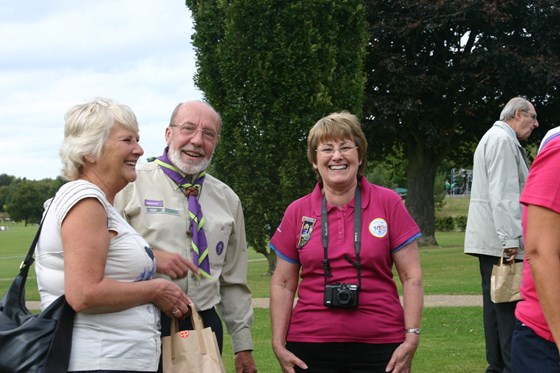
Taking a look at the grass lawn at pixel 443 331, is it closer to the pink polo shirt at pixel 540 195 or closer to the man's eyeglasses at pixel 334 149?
the man's eyeglasses at pixel 334 149

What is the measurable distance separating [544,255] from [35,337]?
6.47ft

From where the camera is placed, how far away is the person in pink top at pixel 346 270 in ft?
14.5

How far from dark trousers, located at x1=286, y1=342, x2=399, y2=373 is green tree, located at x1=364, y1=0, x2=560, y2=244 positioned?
22.0 m

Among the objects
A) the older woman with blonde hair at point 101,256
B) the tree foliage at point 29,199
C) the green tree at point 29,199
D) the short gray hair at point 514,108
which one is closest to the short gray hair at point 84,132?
the older woman with blonde hair at point 101,256

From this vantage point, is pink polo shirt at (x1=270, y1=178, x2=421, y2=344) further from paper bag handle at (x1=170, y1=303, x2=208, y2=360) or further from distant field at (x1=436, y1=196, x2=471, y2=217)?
distant field at (x1=436, y1=196, x2=471, y2=217)

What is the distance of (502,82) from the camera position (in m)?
26.2

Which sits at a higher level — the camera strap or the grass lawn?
the camera strap

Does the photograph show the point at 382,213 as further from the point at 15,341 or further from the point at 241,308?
the point at 15,341

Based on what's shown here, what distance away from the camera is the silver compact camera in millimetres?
4359

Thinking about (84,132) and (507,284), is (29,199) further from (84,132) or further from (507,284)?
(84,132)

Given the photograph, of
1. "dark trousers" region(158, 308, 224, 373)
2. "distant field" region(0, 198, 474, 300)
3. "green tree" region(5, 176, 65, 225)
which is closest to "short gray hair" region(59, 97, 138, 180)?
"dark trousers" region(158, 308, 224, 373)

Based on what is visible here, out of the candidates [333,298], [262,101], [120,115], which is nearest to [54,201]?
[120,115]

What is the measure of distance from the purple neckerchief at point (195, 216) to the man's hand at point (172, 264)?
26 centimetres

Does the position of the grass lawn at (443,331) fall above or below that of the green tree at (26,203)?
below
